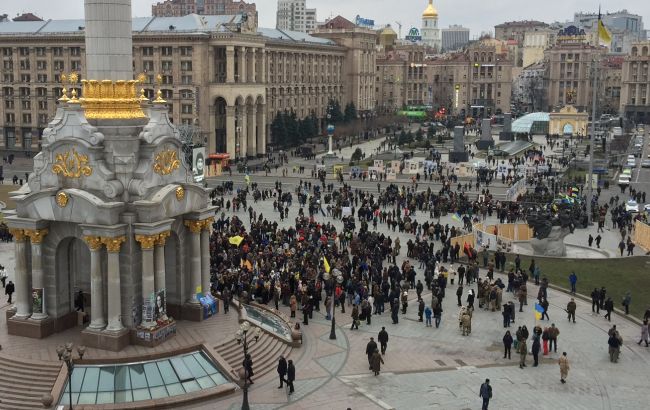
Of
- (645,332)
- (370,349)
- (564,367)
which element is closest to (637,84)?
(645,332)

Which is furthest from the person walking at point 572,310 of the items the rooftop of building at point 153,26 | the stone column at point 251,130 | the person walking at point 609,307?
the stone column at point 251,130

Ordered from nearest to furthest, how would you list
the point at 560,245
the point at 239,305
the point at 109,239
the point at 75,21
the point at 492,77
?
1. the point at 109,239
2. the point at 239,305
3. the point at 560,245
4. the point at 75,21
5. the point at 492,77

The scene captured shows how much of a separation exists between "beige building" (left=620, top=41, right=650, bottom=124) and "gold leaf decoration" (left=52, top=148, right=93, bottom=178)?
6368 inches

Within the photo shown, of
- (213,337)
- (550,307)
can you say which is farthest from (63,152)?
(550,307)

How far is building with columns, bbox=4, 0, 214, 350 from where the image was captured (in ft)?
93.4

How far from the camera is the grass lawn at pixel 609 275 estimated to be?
131 ft

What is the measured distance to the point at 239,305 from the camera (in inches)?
1334

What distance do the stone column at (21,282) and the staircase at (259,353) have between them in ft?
24.6

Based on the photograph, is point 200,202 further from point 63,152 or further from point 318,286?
point 318,286

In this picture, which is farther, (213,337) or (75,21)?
(75,21)

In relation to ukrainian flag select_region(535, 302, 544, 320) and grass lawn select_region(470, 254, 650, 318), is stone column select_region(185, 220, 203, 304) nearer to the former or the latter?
ukrainian flag select_region(535, 302, 544, 320)

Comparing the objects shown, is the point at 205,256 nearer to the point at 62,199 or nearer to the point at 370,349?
the point at 62,199

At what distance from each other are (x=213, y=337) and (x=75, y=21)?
287 feet

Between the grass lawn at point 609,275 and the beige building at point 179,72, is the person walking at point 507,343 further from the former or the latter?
the beige building at point 179,72
